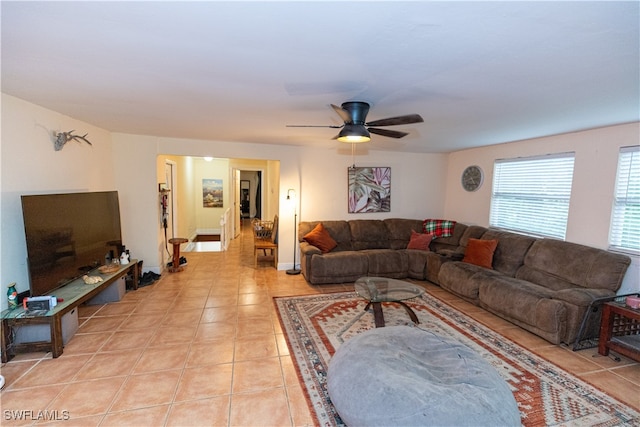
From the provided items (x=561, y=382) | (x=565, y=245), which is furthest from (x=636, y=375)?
(x=565, y=245)

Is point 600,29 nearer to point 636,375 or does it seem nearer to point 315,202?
point 636,375

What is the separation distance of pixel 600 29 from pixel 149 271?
5425 millimetres

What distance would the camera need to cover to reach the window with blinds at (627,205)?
122 inches

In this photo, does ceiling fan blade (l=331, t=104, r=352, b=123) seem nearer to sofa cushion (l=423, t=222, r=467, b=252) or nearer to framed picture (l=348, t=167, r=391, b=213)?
framed picture (l=348, t=167, r=391, b=213)

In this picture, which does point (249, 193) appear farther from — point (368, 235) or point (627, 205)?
point (627, 205)

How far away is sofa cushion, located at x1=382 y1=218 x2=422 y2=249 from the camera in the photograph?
5.46m

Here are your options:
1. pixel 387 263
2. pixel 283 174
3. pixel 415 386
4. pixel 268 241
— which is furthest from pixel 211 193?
pixel 415 386

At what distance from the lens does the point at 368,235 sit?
5.37 metres

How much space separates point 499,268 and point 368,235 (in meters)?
2.07

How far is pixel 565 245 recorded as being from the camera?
3547 millimetres

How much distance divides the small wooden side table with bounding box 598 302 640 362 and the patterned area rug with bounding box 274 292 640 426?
624 millimetres

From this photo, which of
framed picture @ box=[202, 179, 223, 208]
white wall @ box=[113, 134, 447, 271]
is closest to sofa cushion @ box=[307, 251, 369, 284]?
white wall @ box=[113, 134, 447, 271]

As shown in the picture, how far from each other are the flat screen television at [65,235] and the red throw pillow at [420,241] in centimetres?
453

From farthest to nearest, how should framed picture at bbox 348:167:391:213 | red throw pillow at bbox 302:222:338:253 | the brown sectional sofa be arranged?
framed picture at bbox 348:167:391:213, red throw pillow at bbox 302:222:338:253, the brown sectional sofa
